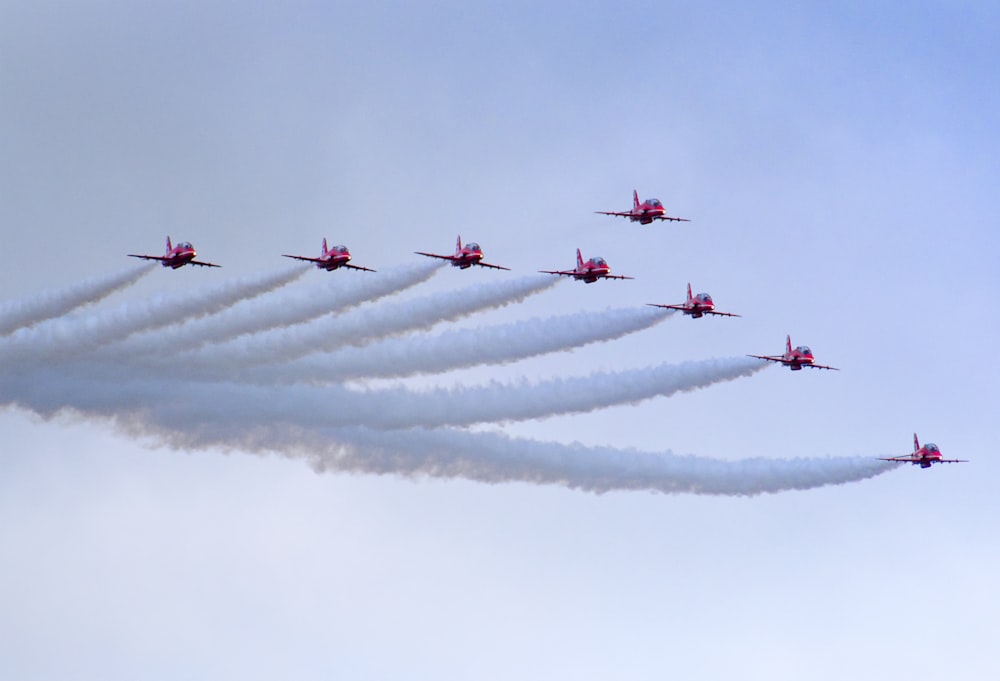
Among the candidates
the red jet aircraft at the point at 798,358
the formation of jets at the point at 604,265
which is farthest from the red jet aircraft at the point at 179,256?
the red jet aircraft at the point at 798,358

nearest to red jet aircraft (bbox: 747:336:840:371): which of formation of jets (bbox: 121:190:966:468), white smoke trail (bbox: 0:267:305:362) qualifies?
formation of jets (bbox: 121:190:966:468)

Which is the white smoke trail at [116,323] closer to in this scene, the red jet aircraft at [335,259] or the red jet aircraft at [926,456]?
the red jet aircraft at [335,259]

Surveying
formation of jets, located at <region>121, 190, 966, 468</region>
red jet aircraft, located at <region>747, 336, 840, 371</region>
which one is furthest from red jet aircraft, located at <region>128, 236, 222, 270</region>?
red jet aircraft, located at <region>747, 336, 840, 371</region>

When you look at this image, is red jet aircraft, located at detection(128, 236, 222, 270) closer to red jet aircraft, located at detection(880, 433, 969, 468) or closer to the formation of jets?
the formation of jets

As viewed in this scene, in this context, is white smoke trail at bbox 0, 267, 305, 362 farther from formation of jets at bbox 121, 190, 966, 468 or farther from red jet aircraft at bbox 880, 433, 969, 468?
red jet aircraft at bbox 880, 433, 969, 468

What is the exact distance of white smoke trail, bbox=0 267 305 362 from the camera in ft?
213

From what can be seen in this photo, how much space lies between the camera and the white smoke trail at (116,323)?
65000 mm

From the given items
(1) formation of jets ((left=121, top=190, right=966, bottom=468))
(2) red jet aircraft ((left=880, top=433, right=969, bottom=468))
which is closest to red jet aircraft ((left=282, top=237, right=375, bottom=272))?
(1) formation of jets ((left=121, top=190, right=966, bottom=468))

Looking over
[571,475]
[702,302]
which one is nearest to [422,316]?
[571,475]

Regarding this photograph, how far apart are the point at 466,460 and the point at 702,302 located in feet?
45.5

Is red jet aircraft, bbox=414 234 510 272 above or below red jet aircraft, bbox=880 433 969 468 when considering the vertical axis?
above

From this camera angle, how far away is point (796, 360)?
243 ft

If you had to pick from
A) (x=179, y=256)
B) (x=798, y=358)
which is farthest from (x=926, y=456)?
(x=179, y=256)

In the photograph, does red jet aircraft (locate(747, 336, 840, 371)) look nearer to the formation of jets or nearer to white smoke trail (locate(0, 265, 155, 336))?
the formation of jets
